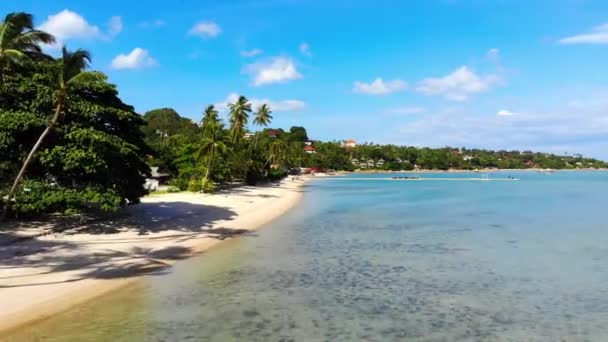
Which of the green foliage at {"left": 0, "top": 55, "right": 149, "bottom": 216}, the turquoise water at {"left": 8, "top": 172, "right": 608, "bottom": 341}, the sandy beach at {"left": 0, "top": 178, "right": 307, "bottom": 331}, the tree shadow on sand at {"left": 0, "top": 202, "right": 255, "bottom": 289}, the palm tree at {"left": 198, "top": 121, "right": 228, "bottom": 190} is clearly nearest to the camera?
the turquoise water at {"left": 8, "top": 172, "right": 608, "bottom": 341}

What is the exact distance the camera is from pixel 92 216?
95.5 feet

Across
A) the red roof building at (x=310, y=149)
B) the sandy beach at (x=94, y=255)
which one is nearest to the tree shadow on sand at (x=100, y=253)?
the sandy beach at (x=94, y=255)

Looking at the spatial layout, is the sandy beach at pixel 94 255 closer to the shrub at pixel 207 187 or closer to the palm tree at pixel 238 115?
the shrub at pixel 207 187

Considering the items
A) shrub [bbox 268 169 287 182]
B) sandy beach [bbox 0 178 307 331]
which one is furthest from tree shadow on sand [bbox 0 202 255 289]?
shrub [bbox 268 169 287 182]

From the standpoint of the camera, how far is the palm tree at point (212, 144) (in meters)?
56.8

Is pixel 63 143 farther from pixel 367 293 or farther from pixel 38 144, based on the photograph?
pixel 367 293

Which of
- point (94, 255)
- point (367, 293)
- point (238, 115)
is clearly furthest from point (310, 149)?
point (367, 293)

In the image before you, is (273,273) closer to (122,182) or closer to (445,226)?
(122,182)

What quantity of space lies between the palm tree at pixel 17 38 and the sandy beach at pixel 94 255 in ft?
25.3

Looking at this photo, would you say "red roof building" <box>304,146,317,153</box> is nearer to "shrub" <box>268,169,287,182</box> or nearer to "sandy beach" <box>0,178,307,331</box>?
"shrub" <box>268,169,287,182</box>

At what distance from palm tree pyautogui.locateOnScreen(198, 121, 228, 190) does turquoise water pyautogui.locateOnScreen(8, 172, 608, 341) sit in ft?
88.3

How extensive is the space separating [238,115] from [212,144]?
63.0 ft

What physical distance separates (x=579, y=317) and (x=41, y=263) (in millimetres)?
18177

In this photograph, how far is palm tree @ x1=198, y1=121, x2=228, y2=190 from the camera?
56.8m
